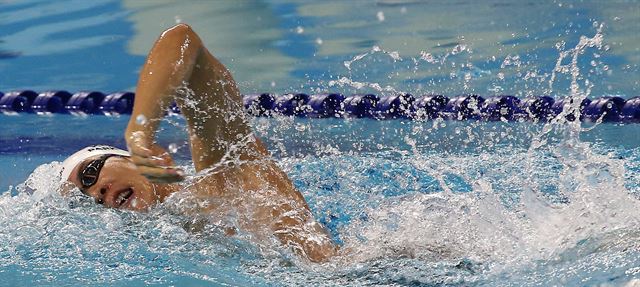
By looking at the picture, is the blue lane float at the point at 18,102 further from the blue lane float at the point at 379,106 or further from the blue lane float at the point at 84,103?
the blue lane float at the point at 84,103

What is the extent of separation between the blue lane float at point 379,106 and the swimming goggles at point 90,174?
177 cm

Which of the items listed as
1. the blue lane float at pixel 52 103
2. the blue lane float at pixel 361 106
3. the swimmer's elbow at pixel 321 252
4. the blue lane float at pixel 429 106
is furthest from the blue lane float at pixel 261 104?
the swimmer's elbow at pixel 321 252

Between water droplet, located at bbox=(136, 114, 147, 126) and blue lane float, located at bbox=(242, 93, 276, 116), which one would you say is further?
blue lane float, located at bbox=(242, 93, 276, 116)

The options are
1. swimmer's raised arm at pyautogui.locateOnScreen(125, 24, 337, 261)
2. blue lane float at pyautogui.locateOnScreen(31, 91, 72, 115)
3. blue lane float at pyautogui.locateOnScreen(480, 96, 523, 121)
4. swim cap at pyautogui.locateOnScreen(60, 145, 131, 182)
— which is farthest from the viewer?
blue lane float at pyautogui.locateOnScreen(31, 91, 72, 115)

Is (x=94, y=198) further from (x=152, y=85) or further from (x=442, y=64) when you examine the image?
(x=442, y=64)

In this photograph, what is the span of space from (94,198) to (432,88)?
7.54 feet

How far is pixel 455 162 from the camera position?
3617 millimetres

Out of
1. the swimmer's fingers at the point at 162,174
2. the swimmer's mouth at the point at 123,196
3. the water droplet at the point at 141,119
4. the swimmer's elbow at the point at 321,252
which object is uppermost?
the water droplet at the point at 141,119

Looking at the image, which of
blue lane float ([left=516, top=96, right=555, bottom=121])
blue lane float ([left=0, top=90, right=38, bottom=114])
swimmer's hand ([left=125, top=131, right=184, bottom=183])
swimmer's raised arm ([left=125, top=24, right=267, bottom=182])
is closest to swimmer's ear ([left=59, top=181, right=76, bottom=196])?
swimmer's raised arm ([left=125, top=24, right=267, bottom=182])

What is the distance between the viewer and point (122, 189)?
262 cm

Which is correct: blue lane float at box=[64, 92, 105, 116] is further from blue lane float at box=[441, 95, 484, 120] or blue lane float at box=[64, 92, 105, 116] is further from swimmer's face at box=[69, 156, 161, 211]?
swimmer's face at box=[69, 156, 161, 211]

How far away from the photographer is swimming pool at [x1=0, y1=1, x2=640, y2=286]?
2.24m

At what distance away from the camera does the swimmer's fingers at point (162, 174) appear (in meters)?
2.02

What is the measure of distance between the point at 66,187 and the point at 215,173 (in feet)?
1.48
